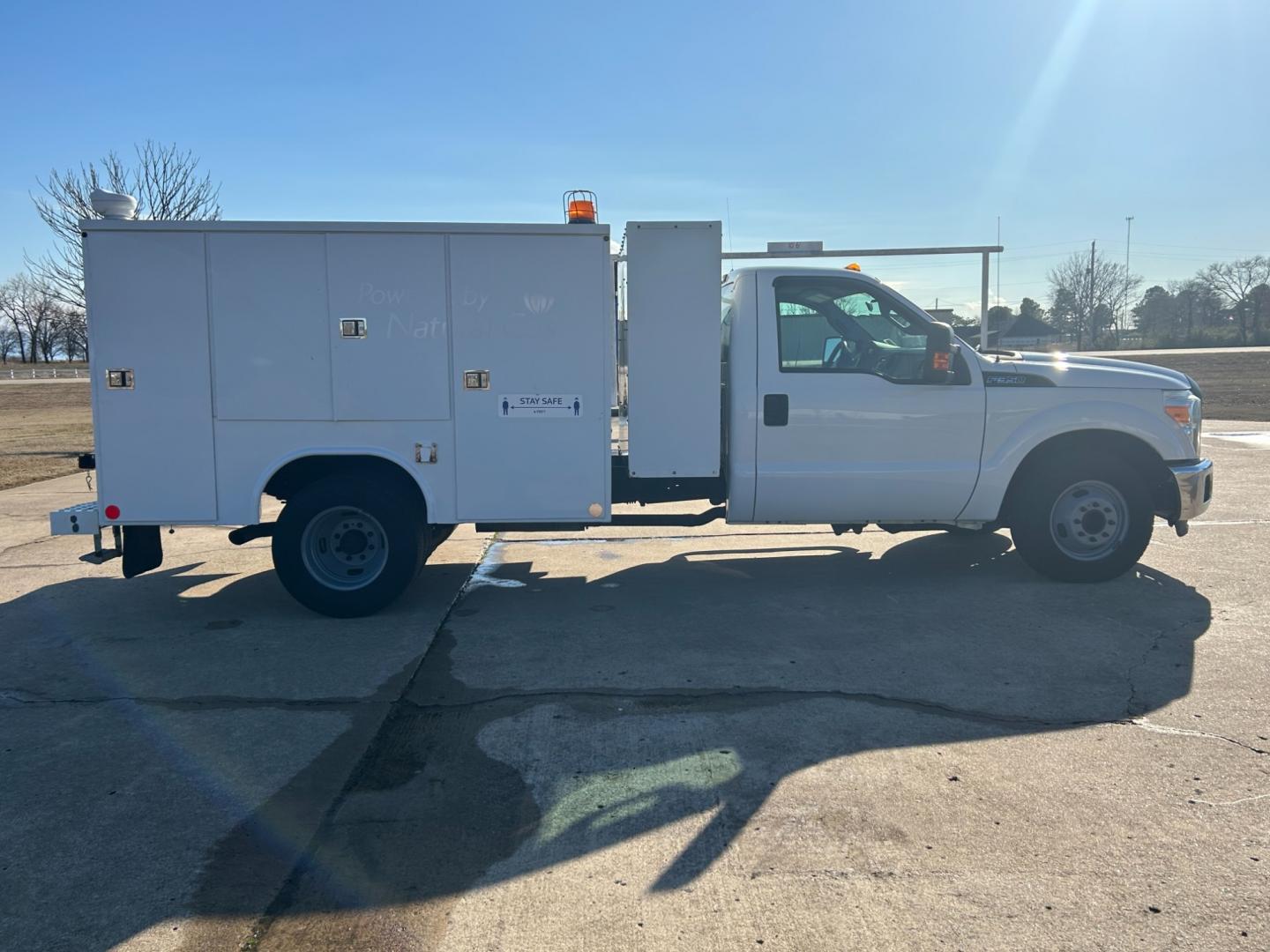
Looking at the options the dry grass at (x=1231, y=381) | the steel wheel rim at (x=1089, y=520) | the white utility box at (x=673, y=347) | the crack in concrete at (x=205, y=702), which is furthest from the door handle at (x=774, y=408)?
the dry grass at (x=1231, y=381)

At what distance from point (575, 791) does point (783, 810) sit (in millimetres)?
836

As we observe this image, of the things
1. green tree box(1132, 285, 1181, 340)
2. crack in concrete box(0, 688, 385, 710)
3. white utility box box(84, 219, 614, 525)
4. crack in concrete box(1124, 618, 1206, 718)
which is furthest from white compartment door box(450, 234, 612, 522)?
green tree box(1132, 285, 1181, 340)

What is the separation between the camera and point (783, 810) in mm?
3682

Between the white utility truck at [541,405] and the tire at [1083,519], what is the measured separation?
0.06 feet

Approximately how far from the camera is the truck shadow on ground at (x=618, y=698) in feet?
11.0

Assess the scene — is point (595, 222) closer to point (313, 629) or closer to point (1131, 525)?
point (313, 629)

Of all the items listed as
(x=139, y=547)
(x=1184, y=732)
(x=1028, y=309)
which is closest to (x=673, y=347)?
(x=1184, y=732)

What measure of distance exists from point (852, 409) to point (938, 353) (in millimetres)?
687

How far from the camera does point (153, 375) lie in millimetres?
6152

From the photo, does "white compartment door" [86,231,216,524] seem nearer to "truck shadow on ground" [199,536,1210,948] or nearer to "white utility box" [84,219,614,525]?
"white utility box" [84,219,614,525]

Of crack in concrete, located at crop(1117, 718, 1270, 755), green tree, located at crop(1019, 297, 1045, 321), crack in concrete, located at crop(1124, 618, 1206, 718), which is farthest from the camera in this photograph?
green tree, located at crop(1019, 297, 1045, 321)

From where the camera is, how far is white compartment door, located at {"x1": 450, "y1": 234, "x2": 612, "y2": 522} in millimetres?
6168

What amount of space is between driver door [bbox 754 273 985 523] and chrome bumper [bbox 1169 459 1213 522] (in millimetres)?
1457

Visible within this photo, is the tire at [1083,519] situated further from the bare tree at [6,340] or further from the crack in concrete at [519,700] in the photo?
the bare tree at [6,340]
